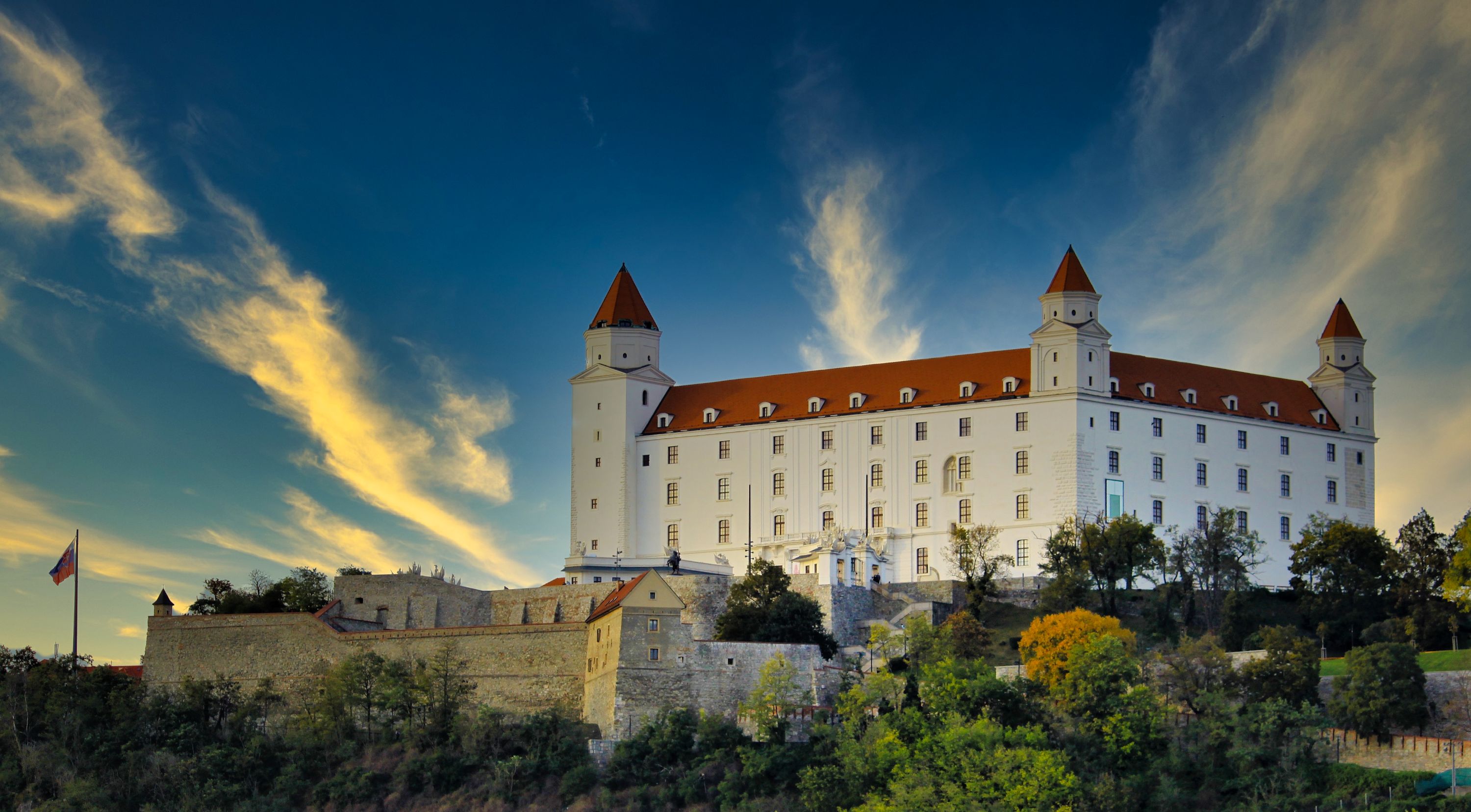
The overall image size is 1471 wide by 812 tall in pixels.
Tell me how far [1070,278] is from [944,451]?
8442 millimetres

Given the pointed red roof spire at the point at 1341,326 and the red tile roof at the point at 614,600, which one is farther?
the pointed red roof spire at the point at 1341,326

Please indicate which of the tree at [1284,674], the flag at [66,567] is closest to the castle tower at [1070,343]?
the tree at [1284,674]

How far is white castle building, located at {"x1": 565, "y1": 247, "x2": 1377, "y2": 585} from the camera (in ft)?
245

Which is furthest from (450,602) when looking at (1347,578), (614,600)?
(1347,578)

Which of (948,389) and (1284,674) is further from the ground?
(948,389)

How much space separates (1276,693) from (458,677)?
25.5 m

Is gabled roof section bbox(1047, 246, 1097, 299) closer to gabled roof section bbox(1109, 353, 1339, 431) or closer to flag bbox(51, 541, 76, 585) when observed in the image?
gabled roof section bbox(1109, 353, 1339, 431)

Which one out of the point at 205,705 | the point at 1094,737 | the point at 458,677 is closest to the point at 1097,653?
the point at 1094,737

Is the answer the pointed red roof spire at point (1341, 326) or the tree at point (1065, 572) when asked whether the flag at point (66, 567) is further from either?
the pointed red roof spire at point (1341, 326)

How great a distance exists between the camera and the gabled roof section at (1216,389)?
76.9 meters

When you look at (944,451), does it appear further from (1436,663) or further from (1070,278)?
(1436,663)

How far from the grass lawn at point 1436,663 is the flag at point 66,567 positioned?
41.9 meters

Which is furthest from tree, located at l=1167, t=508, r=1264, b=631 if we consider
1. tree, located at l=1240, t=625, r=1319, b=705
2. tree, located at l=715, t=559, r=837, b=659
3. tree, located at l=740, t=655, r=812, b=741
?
tree, located at l=740, t=655, r=812, b=741

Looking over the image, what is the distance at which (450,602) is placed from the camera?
228 ft
